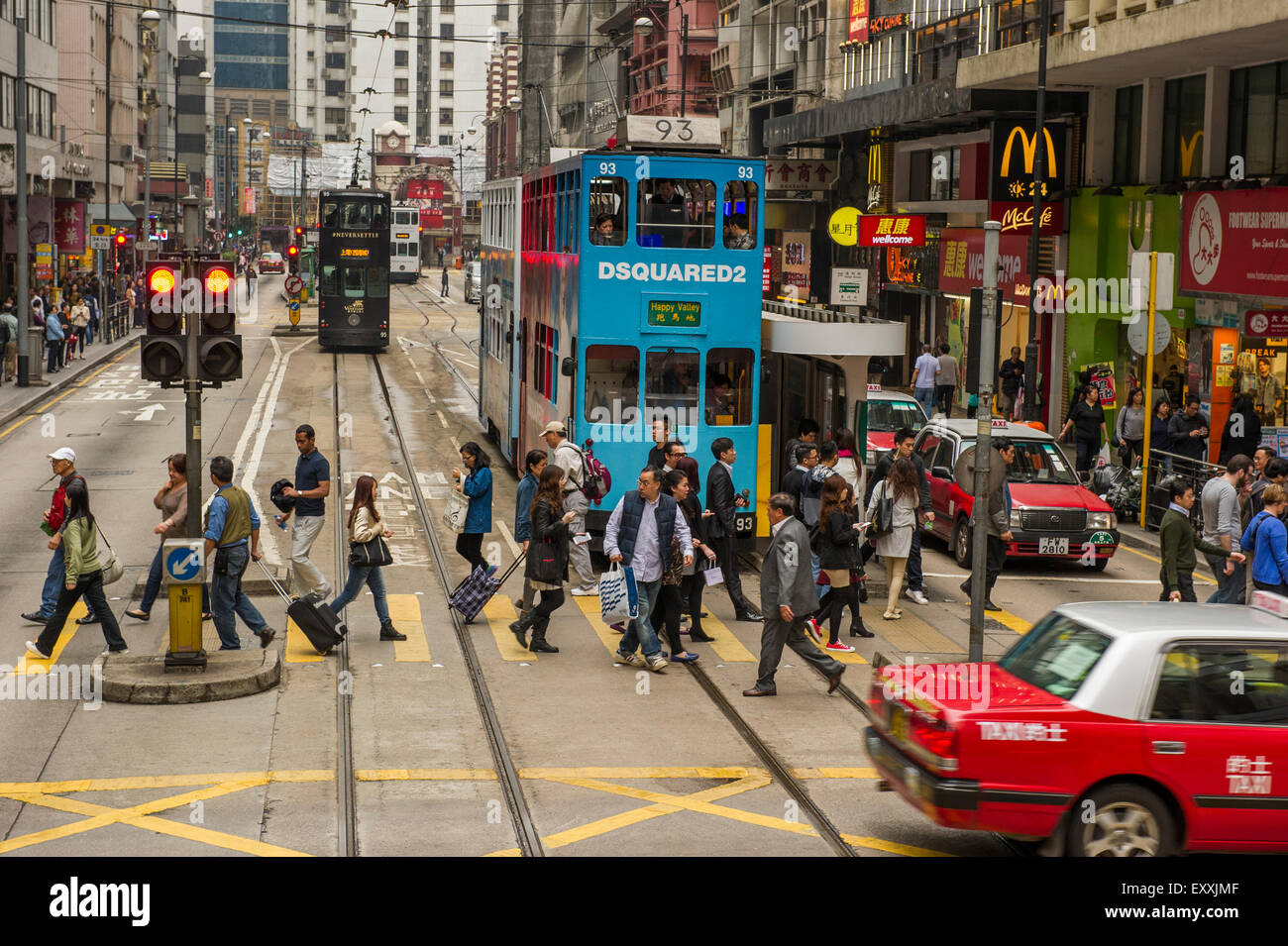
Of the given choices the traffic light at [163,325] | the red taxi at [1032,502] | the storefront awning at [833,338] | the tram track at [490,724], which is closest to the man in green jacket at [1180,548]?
the red taxi at [1032,502]

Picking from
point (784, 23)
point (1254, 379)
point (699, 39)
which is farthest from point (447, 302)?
point (1254, 379)

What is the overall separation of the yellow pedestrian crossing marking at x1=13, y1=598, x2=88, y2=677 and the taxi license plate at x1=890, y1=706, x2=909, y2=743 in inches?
293

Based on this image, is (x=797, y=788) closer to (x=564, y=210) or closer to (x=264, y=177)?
(x=564, y=210)

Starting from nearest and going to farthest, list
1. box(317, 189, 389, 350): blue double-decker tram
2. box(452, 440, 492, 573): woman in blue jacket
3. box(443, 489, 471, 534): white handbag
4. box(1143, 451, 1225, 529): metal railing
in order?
box(452, 440, 492, 573): woman in blue jacket → box(443, 489, 471, 534): white handbag → box(1143, 451, 1225, 529): metal railing → box(317, 189, 389, 350): blue double-decker tram

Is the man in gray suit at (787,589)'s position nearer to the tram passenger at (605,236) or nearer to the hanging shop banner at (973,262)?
the tram passenger at (605,236)

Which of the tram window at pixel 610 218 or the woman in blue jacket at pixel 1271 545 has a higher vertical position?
the tram window at pixel 610 218

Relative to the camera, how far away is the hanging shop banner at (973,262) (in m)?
33.2

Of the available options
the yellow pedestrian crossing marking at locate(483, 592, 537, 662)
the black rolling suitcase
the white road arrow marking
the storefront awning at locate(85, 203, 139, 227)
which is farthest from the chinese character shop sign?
the black rolling suitcase

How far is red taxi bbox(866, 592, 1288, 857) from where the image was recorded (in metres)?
8.48

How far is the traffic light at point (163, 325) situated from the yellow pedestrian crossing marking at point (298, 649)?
8.46 feet

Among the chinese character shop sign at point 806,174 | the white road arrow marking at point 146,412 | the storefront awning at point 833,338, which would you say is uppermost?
the chinese character shop sign at point 806,174

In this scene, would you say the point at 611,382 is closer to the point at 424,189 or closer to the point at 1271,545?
the point at 1271,545

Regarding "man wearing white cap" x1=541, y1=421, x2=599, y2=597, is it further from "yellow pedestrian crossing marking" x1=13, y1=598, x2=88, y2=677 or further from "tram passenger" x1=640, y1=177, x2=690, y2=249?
"yellow pedestrian crossing marking" x1=13, y1=598, x2=88, y2=677

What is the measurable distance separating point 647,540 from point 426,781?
368 centimetres
